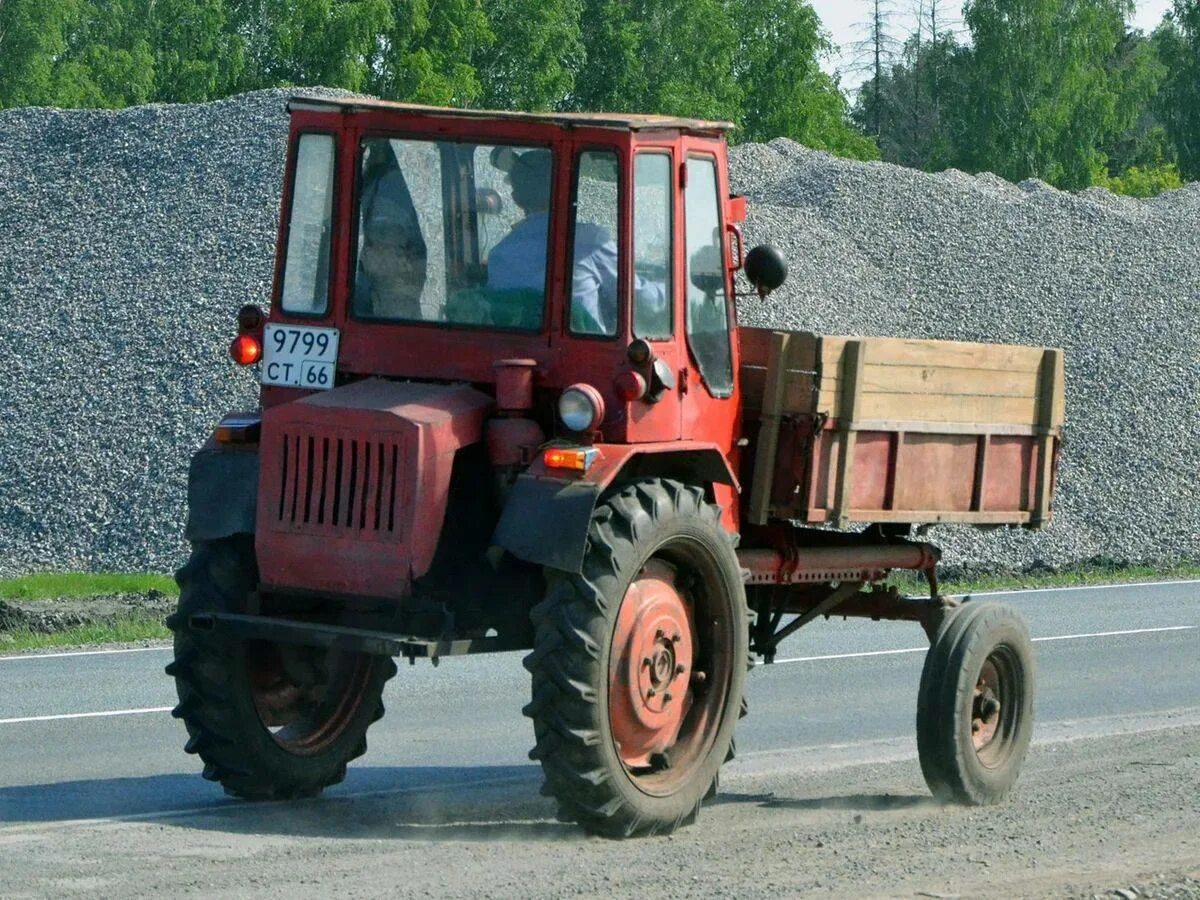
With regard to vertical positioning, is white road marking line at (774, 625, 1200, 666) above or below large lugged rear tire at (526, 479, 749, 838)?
below

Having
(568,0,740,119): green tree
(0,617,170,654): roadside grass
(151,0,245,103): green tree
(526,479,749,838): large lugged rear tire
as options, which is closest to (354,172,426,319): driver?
(526,479,749,838): large lugged rear tire

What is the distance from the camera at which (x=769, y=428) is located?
29.6 feet

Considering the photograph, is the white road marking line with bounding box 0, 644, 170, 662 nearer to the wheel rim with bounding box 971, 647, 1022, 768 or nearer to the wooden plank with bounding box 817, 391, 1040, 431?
the wheel rim with bounding box 971, 647, 1022, 768

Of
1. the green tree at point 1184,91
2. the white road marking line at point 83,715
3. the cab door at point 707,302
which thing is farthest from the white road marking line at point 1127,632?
the green tree at point 1184,91

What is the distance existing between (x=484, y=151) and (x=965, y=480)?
301 cm

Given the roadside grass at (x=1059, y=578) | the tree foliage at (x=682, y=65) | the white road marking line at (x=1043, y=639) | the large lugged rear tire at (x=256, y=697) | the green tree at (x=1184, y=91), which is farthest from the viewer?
the green tree at (x=1184, y=91)

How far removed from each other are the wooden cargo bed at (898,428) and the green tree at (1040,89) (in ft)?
174

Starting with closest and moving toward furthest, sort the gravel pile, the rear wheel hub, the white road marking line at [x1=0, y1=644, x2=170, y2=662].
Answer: the rear wheel hub, the white road marking line at [x1=0, y1=644, x2=170, y2=662], the gravel pile

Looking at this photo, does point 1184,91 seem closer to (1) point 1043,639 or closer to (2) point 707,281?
(1) point 1043,639

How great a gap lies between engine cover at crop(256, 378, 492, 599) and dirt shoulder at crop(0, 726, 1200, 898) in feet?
3.39

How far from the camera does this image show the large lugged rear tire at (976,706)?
9.39 m

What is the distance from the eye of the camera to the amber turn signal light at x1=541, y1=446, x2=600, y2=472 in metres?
7.64

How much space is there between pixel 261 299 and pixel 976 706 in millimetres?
17758

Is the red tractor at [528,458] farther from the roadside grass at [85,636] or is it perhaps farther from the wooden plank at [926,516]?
the roadside grass at [85,636]
